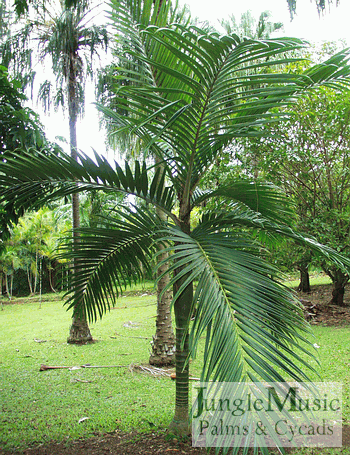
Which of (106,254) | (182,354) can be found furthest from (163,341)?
(106,254)

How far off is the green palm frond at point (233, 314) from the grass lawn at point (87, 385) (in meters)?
1.04

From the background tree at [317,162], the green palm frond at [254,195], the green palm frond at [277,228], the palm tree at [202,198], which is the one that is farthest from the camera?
the background tree at [317,162]

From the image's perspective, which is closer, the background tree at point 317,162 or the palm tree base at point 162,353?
the palm tree base at point 162,353

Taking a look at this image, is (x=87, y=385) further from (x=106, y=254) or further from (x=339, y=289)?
(x=339, y=289)

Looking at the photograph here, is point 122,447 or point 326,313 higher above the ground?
point 122,447

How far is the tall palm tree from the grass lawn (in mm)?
877

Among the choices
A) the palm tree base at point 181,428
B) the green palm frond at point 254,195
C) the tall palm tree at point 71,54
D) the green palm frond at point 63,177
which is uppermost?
the tall palm tree at point 71,54

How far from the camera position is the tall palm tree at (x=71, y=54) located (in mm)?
6848

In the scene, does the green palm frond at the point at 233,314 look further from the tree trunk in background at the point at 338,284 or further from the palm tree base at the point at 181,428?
the tree trunk in background at the point at 338,284

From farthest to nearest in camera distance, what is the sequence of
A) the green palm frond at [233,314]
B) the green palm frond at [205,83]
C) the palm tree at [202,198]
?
the green palm frond at [205,83] → the palm tree at [202,198] → the green palm frond at [233,314]

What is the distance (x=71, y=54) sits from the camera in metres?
7.24

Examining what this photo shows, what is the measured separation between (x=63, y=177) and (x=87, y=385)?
3253 mm

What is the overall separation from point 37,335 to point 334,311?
680 cm

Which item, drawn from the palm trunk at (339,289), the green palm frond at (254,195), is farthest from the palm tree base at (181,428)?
the palm trunk at (339,289)
